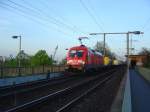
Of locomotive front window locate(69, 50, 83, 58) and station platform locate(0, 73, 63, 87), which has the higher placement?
locomotive front window locate(69, 50, 83, 58)

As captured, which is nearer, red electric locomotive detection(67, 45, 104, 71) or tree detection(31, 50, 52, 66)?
red electric locomotive detection(67, 45, 104, 71)

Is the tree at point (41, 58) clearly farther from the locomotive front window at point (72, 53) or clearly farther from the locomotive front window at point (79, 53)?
the locomotive front window at point (79, 53)

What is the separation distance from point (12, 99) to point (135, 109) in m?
6.30

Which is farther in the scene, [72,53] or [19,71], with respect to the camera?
[72,53]

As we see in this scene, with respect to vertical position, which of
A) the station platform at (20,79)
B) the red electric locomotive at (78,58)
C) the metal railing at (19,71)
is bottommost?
the station platform at (20,79)

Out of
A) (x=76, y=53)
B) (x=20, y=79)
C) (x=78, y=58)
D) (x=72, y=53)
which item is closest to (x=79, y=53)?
(x=76, y=53)

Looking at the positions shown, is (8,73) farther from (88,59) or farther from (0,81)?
(88,59)

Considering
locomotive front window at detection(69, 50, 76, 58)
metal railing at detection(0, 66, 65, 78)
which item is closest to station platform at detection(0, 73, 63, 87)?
metal railing at detection(0, 66, 65, 78)

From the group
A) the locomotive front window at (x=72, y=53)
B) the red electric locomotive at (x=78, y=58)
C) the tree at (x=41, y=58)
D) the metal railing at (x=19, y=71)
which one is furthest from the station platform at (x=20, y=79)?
the tree at (x=41, y=58)

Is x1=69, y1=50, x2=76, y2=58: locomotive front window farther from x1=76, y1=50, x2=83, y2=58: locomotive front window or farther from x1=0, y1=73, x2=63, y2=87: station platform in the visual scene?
x1=0, y1=73, x2=63, y2=87: station platform

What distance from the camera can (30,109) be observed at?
13609 millimetres

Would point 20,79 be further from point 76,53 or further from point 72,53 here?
point 72,53

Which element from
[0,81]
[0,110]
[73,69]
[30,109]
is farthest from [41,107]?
[73,69]

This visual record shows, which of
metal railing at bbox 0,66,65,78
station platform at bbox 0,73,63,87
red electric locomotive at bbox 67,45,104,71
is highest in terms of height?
red electric locomotive at bbox 67,45,104,71
